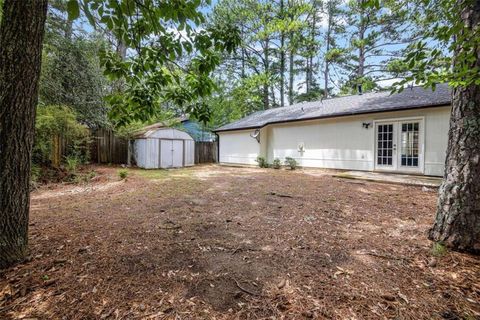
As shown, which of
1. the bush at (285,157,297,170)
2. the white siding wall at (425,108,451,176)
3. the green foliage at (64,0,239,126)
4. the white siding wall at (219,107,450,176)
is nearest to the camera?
the green foliage at (64,0,239,126)

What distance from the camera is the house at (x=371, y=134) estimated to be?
801 centimetres

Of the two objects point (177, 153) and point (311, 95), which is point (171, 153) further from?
point (311, 95)

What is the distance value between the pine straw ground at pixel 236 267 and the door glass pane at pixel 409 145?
4972 mm

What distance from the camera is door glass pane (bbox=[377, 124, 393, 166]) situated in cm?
895

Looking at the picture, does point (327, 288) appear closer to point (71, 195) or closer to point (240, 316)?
point (240, 316)

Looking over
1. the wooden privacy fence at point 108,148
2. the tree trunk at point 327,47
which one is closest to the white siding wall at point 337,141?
the wooden privacy fence at point 108,148

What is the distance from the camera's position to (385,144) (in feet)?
29.8

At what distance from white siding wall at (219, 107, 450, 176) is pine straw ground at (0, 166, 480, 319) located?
4.99m

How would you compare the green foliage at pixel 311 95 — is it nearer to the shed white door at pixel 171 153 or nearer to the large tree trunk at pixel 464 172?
the shed white door at pixel 171 153

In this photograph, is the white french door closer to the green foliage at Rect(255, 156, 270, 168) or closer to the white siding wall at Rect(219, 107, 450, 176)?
the white siding wall at Rect(219, 107, 450, 176)

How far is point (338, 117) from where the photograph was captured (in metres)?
10.4

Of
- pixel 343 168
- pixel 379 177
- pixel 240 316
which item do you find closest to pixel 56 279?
pixel 240 316

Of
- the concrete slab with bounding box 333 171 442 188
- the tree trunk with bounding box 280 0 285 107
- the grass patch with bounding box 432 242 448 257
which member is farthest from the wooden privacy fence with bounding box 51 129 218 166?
the tree trunk with bounding box 280 0 285 107

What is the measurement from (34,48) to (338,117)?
33.7 feet
